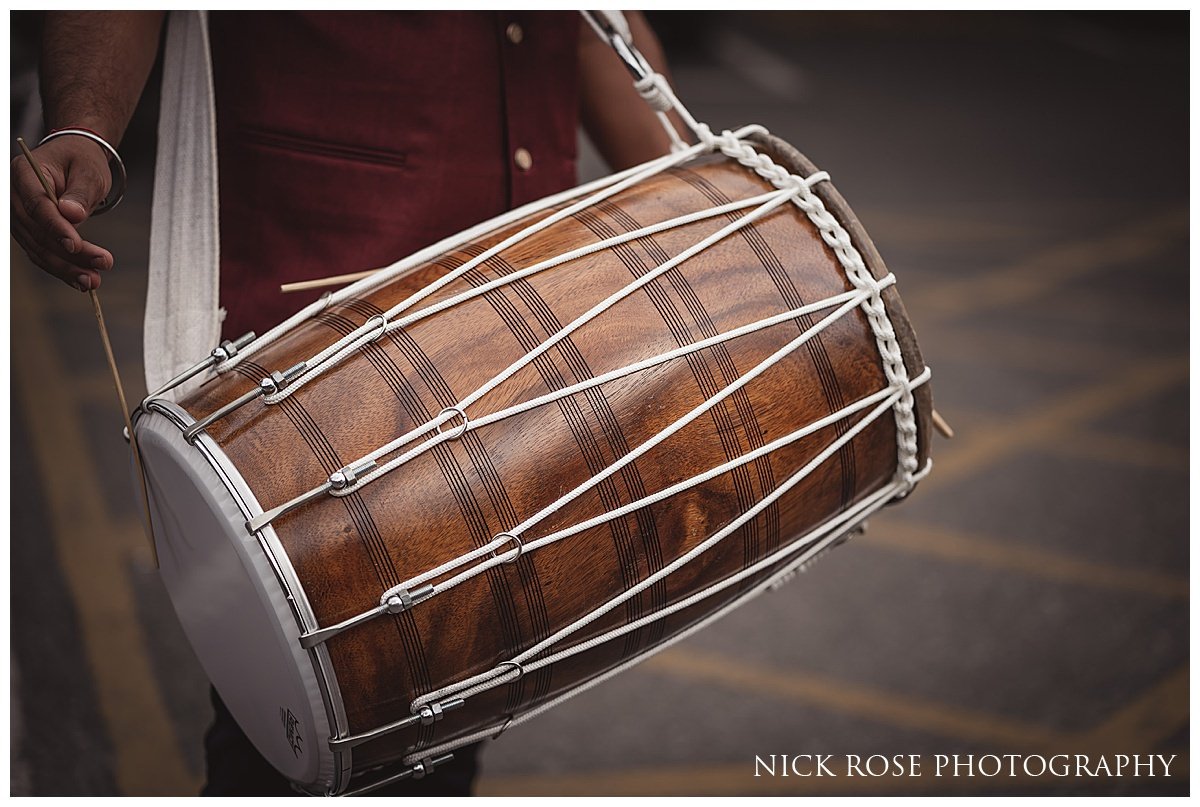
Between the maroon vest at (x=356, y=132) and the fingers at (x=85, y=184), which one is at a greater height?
the maroon vest at (x=356, y=132)

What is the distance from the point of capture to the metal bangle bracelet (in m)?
1.10

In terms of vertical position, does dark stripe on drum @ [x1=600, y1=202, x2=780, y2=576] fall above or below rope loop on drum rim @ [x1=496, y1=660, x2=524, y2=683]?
above

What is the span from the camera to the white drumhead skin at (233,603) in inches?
40.9

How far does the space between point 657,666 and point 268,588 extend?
1.38 m

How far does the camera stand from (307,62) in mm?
1271

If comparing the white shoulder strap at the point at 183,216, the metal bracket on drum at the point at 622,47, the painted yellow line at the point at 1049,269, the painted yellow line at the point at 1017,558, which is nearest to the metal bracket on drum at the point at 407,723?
the white shoulder strap at the point at 183,216

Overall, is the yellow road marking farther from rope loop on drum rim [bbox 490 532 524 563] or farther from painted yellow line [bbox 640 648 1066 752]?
rope loop on drum rim [bbox 490 532 524 563]

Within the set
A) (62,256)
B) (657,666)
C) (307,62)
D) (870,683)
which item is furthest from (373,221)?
(870,683)

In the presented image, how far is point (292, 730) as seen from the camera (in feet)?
3.72

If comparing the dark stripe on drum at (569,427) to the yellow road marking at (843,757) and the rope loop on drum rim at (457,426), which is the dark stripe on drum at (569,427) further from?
the yellow road marking at (843,757)

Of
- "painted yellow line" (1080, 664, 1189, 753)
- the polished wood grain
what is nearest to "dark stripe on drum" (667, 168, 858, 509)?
the polished wood grain

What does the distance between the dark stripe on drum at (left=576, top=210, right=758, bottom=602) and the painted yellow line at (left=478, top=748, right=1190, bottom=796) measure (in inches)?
37.1

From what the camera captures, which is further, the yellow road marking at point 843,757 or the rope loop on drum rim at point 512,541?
the yellow road marking at point 843,757

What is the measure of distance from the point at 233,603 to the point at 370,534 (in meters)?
0.16
